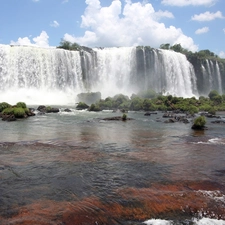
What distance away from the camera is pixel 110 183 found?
7.90 m

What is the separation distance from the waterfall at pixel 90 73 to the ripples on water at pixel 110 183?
107ft

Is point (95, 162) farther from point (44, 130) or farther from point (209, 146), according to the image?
point (44, 130)

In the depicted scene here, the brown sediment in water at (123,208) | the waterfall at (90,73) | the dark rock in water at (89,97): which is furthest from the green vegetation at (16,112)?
the brown sediment in water at (123,208)

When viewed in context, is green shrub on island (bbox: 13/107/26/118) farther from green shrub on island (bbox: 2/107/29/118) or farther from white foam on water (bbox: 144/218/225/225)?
white foam on water (bbox: 144/218/225/225)

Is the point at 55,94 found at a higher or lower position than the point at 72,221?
higher

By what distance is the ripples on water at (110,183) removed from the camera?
6016mm

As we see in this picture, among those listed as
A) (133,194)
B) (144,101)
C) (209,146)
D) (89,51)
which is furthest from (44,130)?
(89,51)

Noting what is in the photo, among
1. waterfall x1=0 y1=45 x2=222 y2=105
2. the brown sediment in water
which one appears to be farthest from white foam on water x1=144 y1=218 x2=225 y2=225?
waterfall x1=0 y1=45 x2=222 y2=105

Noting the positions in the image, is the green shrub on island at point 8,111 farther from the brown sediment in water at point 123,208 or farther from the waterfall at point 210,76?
the waterfall at point 210,76

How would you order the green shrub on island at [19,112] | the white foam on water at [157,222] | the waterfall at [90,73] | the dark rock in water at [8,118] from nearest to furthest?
the white foam on water at [157,222]
the dark rock in water at [8,118]
the green shrub on island at [19,112]
the waterfall at [90,73]

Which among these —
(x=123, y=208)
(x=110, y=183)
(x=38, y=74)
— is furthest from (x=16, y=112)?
(x=38, y=74)

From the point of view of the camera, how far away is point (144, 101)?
1523 inches

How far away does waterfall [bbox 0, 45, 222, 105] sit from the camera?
4697cm

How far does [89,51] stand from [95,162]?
4880 centimetres
